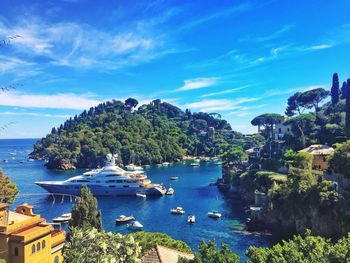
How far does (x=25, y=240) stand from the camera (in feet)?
67.1

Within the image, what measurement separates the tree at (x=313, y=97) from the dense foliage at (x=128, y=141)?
4904cm

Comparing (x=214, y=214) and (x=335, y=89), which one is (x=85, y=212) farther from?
(x=335, y=89)

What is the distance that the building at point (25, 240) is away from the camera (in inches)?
803

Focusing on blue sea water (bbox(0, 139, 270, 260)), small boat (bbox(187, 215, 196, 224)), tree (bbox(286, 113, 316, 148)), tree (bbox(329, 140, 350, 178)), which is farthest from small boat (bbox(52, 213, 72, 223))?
tree (bbox(286, 113, 316, 148))

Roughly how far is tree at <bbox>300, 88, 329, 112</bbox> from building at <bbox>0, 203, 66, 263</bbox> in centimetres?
7872

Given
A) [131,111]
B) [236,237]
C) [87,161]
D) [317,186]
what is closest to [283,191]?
[317,186]

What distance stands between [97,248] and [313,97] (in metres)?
82.4

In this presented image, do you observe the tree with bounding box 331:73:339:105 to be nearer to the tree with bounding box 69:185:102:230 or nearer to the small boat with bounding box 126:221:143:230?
the small boat with bounding box 126:221:143:230

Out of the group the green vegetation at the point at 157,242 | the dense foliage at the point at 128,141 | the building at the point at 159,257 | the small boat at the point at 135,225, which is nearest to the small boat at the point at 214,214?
the small boat at the point at 135,225

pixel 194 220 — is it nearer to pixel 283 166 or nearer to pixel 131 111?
pixel 283 166

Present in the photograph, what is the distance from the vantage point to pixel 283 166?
60375 mm

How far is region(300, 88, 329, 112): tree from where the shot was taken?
3529 inches

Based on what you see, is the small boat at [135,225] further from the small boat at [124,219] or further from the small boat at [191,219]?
the small boat at [191,219]

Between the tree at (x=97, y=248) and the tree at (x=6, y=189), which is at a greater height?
the tree at (x=6, y=189)
